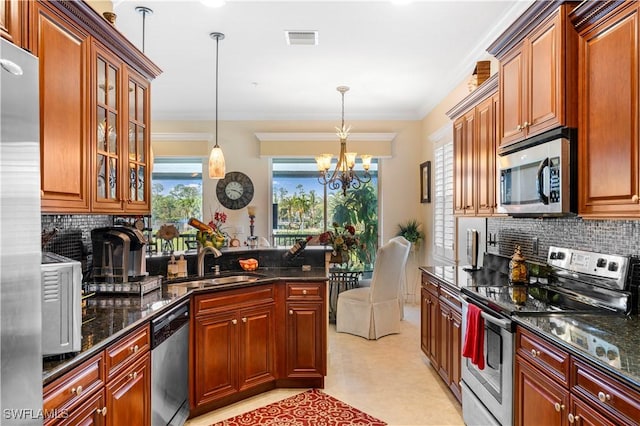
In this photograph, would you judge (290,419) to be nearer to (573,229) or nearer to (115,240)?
(115,240)

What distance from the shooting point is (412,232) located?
20.8 ft

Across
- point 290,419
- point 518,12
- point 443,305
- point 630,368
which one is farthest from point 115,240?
point 518,12

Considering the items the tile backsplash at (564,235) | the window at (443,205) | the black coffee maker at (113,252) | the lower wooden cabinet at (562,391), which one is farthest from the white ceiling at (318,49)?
the lower wooden cabinet at (562,391)

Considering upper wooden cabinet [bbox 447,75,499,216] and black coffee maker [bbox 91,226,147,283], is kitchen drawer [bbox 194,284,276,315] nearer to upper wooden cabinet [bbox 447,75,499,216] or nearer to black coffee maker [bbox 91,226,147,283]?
black coffee maker [bbox 91,226,147,283]

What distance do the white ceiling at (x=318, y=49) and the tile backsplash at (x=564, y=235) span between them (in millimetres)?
1647

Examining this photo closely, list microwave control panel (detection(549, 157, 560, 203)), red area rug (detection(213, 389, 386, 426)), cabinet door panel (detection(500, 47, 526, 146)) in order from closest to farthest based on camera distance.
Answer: microwave control panel (detection(549, 157, 560, 203)), cabinet door panel (detection(500, 47, 526, 146)), red area rug (detection(213, 389, 386, 426))

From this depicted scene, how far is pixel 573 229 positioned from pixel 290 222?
4.65 metres

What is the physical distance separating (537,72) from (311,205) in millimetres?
4718

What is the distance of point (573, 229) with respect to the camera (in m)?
2.66

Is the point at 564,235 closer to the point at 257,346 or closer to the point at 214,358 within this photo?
the point at 257,346

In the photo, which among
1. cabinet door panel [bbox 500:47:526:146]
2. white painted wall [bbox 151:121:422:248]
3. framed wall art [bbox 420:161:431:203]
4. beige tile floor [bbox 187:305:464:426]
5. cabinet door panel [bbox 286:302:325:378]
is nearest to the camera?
cabinet door panel [bbox 500:47:526:146]

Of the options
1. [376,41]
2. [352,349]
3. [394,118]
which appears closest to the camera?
[376,41]

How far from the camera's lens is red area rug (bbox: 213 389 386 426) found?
288 cm

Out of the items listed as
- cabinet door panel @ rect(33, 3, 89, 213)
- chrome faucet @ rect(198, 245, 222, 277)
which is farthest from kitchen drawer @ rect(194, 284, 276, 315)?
cabinet door panel @ rect(33, 3, 89, 213)
